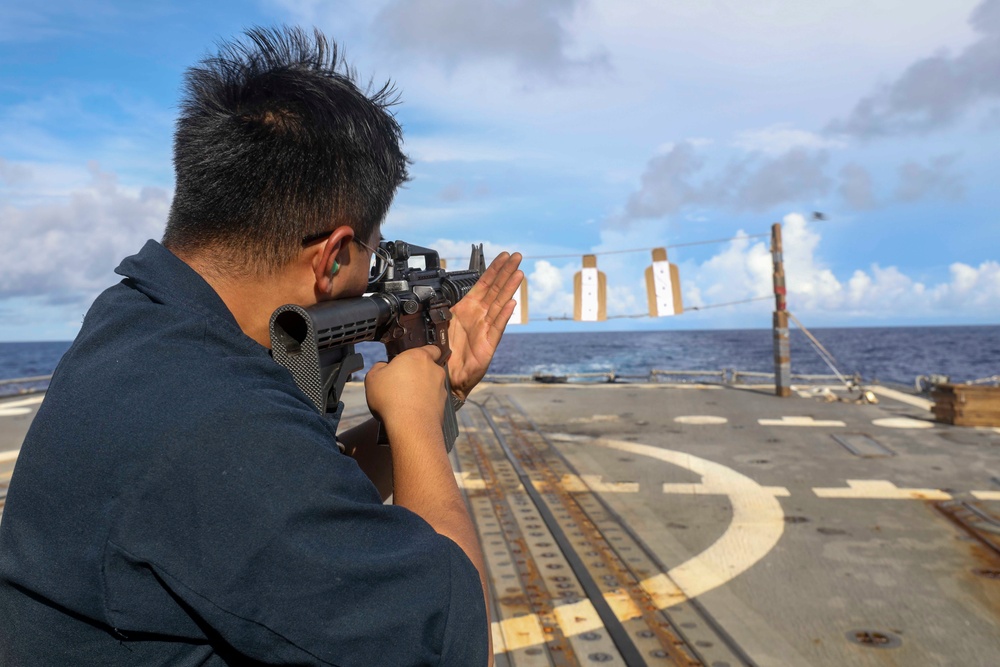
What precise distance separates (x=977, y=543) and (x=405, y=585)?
236 inches

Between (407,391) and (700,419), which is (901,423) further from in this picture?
(407,391)

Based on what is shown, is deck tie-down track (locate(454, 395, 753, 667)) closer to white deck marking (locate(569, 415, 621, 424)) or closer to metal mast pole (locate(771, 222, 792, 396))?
white deck marking (locate(569, 415, 621, 424))

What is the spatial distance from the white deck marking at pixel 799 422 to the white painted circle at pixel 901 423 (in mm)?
573

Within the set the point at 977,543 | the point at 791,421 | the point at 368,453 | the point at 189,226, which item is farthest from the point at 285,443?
the point at 791,421

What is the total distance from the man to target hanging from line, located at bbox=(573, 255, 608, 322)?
53.0ft

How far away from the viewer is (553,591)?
189 inches

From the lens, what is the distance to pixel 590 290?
58.3 feet

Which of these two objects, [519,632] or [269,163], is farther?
[519,632]

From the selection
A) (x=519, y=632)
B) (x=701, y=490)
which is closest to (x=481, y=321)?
(x=519, y=632)

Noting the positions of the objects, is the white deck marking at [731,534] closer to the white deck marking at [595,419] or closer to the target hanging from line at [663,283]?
the white deck marking at [595,419]

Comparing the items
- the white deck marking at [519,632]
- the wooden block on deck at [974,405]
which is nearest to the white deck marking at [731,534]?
the white deck marking at [519,632]

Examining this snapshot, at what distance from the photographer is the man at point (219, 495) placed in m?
1.21

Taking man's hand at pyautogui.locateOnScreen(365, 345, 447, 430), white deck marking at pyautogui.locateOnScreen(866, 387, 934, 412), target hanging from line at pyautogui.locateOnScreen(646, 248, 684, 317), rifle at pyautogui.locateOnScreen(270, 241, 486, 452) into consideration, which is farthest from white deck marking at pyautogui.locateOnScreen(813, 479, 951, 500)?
target hanging from line at pyautogui.locateOnScreen(646, 248, 684, 317)

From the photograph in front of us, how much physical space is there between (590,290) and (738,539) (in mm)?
12241
